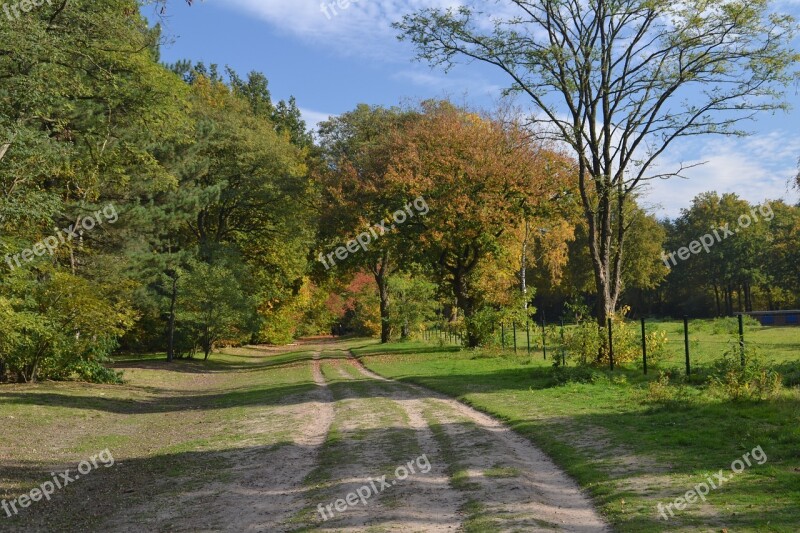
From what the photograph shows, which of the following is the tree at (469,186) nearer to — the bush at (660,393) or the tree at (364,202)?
the tree at (364,202)

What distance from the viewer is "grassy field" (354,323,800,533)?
611 centimetres

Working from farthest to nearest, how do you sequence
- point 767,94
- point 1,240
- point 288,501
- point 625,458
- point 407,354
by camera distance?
point 407,354 < point 767,94 < point 1,240 < point 625,458 < point 288,501

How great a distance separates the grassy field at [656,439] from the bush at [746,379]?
188 mm

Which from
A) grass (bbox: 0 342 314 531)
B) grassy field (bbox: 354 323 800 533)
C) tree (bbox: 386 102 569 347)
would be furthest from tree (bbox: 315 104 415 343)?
grassy field (bbox: 354 323 800 533)

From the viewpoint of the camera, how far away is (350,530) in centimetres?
616

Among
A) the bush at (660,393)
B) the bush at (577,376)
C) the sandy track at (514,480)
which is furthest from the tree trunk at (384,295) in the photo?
the bush at (660,393)

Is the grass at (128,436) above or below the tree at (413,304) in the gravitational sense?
below

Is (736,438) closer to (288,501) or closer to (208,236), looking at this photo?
(288,501)

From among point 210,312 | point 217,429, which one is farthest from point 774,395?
point 210,312

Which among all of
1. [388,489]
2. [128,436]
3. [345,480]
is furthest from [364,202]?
[388,489]

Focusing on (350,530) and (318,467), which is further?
(318,467)

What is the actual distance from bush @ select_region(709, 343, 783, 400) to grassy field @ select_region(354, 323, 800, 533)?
0.62 ft

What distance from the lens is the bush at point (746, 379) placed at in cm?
1126

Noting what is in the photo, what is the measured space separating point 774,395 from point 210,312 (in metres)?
26.5
